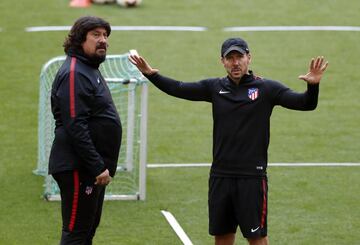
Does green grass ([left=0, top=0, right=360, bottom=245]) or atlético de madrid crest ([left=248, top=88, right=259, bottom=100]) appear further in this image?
green grass ([left=0, top=0, right=360, bottom=245])

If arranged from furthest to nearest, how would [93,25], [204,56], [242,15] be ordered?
[242,15] → [204,56] → [93,25]

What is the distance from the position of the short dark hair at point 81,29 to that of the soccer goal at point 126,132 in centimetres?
332

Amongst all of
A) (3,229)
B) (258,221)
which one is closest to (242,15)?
(3,229)

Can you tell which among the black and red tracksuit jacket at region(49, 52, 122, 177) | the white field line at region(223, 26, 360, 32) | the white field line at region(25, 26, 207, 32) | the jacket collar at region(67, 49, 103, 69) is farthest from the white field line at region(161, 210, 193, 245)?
the white field line at region(223, 26, 360, 32)

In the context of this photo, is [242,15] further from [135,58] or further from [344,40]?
[135,58]

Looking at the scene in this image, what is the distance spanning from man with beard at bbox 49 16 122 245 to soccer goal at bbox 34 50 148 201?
3.14 m

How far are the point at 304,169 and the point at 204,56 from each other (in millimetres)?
5635

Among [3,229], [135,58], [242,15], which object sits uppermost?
[242,15]

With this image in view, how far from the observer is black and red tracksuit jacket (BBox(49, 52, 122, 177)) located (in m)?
8.00

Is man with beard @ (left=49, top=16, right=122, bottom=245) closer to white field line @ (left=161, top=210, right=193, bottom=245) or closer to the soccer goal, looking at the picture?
white field line @ (left=161, top=210, right=193, bottom=245)

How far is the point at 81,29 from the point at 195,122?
23.1 feet

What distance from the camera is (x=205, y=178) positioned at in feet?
41.0

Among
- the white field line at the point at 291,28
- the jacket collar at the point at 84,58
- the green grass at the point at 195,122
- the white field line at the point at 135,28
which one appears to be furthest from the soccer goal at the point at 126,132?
the white field line at the point at 291,28

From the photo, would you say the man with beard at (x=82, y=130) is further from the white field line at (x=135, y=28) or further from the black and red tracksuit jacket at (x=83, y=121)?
the white field line at (x=135, y=28)
